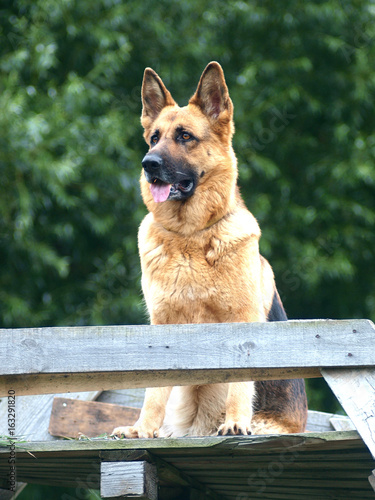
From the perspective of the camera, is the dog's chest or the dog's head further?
the dog's head

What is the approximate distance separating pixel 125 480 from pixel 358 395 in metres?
1.08

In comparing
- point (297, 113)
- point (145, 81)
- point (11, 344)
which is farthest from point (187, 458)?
point (297, 113)

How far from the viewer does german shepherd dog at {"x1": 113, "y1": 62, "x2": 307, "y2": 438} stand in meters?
4.07

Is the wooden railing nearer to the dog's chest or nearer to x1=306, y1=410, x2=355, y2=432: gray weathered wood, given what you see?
the dog's chest

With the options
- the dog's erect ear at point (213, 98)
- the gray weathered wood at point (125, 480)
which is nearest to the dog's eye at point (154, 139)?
the dog's erect ear at point (213, 98)

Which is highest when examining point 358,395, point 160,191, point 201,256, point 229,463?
point 160,191

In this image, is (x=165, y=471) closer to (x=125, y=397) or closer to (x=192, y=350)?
(x=192, y=350)

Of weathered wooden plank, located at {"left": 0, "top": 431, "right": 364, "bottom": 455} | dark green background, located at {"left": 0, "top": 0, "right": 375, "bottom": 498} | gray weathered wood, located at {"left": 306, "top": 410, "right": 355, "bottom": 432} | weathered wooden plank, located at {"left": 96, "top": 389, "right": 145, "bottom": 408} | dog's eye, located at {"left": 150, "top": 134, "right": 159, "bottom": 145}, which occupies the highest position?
dark green background, located at {"left": 0, "top": 0, "right": 375, "bottom": 498}

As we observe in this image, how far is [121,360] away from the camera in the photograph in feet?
9.91

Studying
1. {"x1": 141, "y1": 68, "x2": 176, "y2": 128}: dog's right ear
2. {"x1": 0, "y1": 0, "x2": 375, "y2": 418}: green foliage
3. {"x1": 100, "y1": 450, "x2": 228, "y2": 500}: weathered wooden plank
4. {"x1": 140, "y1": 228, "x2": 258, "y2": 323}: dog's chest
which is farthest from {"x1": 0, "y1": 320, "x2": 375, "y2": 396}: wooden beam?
{"x1": 0, "y1": 0, "x2": 375, "y2": 418}: green foliage

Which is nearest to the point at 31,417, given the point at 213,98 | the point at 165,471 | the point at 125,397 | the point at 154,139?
the point at 125,397

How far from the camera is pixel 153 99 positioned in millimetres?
4824

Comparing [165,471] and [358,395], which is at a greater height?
[358,395]

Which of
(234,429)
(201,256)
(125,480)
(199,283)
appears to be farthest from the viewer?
(201,256)
